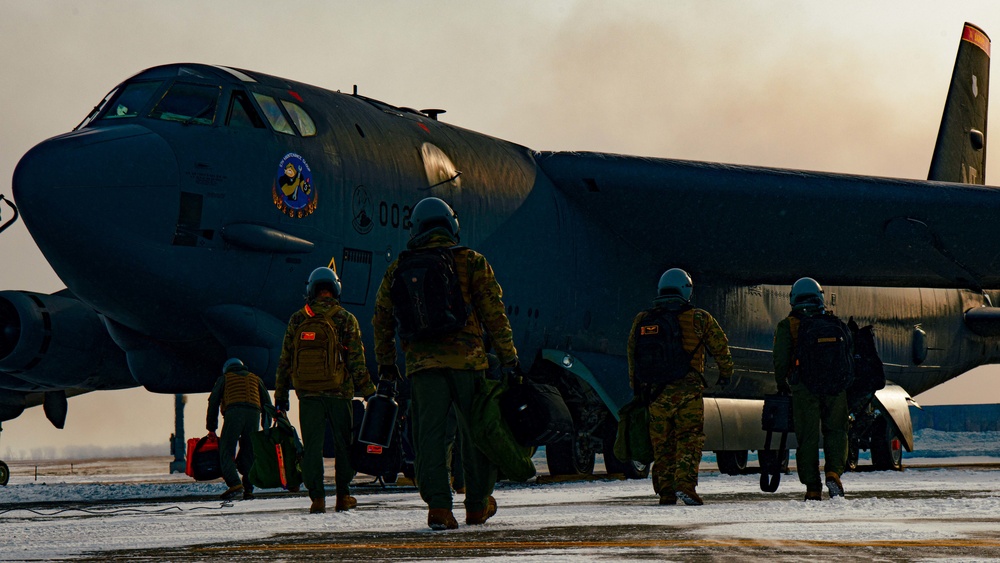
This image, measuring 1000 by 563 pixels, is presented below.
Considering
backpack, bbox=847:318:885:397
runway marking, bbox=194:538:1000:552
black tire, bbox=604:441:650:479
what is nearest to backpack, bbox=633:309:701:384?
backpack, bbox=847:318:885:397

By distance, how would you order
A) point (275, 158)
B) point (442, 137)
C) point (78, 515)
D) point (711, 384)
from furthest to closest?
point (711, 384)
point (442, 137)
point (275, 158)
point (78, 515)

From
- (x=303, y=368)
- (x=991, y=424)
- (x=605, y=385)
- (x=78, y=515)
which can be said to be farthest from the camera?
(x=991, y=424)

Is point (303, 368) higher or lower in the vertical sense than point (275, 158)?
lower

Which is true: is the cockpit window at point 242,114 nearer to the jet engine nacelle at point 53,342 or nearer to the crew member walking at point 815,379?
the jet engine nacelle at point 53,342

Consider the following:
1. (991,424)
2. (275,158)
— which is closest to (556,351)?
(275,158)

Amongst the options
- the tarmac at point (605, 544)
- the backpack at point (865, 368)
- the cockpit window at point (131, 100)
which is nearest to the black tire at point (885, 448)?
the backpack at point (865, 368)

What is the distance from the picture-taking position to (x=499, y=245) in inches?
596

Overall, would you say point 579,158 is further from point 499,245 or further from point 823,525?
point 823,525

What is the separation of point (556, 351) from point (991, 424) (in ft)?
180

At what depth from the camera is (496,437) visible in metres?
7.59

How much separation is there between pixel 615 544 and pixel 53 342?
11314 millimetres

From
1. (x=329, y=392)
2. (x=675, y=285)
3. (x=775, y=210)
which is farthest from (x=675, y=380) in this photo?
(x=775, y=210)

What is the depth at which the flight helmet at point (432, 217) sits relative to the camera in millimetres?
7852

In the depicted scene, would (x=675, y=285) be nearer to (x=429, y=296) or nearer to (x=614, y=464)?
(x=429, y=296)
